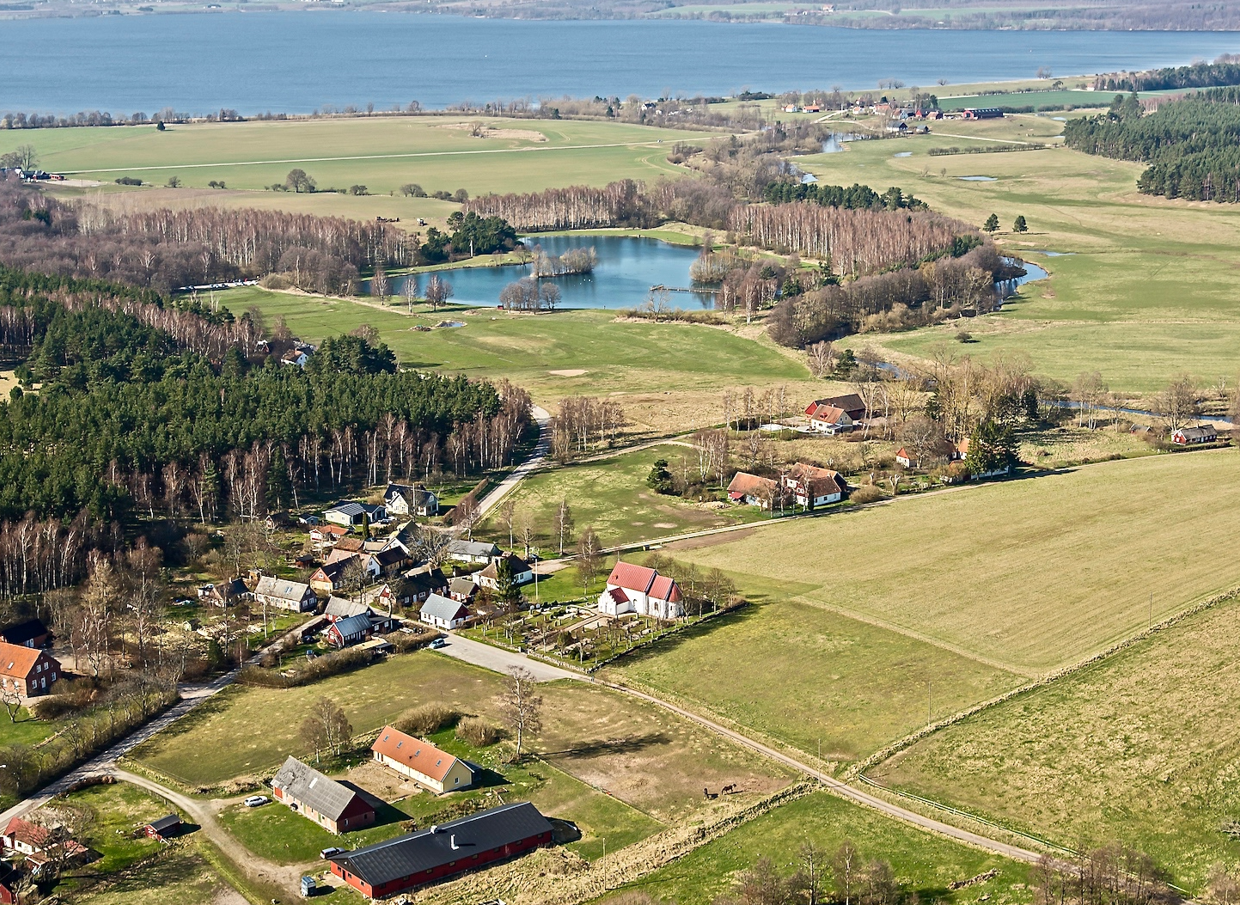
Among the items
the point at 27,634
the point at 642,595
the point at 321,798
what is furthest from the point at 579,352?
the point at 321,798

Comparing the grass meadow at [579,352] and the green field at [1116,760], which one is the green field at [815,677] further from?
Result: the grass meadow at [579,352]

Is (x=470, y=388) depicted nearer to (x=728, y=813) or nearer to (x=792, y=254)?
(x=728, y=813)

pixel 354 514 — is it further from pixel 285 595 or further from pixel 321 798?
pixel 321 798

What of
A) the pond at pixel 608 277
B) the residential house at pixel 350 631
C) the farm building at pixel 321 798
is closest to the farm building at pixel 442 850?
the farm building at pixel 321 798

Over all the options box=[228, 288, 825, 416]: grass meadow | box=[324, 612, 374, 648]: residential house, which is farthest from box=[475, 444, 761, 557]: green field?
box=[324, 612, 374, 648]: residential house

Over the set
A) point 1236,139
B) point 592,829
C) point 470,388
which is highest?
point 1236,139

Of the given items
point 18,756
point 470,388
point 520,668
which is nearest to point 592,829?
point 520,668
